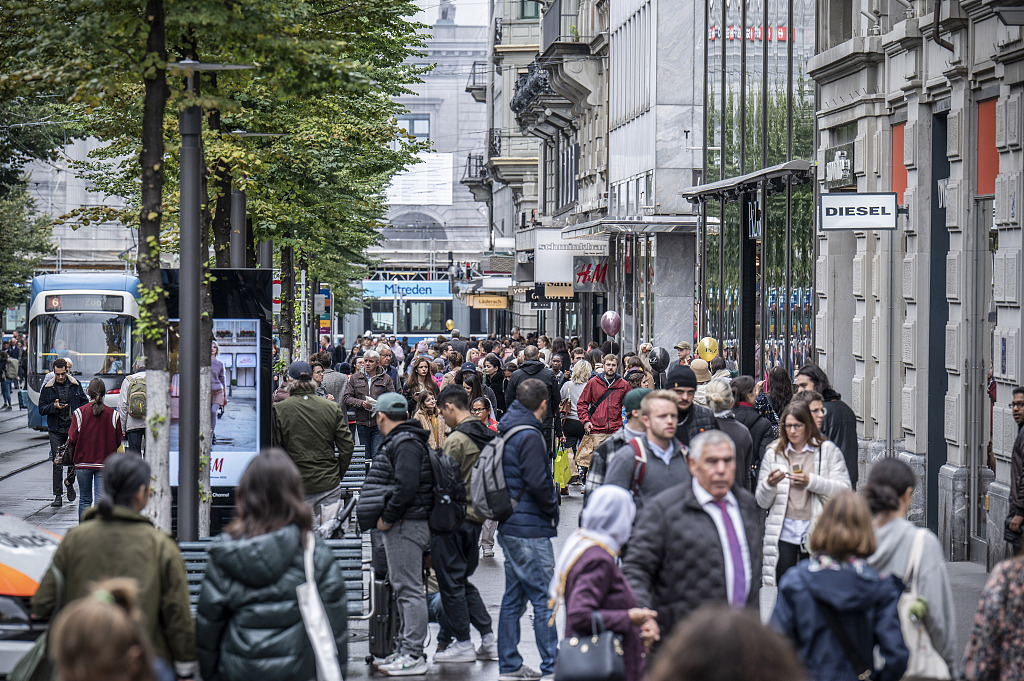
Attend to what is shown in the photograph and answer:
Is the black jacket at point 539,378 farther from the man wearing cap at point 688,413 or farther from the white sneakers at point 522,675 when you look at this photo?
the white sneakers at point 522,675

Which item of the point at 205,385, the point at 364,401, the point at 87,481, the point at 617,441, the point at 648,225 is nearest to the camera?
the point at 617,441

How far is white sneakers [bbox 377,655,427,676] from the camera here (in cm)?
918

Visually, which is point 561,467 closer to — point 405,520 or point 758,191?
point 758,191

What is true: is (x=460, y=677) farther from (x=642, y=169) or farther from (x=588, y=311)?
(x=588, y=311)

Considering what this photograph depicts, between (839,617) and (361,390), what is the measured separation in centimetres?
1360

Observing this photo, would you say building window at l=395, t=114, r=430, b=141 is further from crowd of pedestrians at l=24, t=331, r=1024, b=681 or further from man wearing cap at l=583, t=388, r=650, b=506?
man wearing cap at l=583, t=388, r=650, b=506

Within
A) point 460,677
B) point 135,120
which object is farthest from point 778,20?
point 460,677

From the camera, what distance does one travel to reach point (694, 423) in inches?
379

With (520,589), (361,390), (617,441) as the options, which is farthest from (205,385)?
(361,390)

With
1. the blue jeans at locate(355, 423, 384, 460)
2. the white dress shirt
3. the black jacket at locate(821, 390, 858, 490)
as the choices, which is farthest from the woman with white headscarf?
the blue jeans at locate(355, 423, 384, 460)

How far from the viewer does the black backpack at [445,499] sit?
30.3 ft

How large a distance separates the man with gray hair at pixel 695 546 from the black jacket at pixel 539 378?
929cm

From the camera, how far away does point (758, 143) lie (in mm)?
22188

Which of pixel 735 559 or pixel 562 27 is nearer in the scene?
pixel 735 559
